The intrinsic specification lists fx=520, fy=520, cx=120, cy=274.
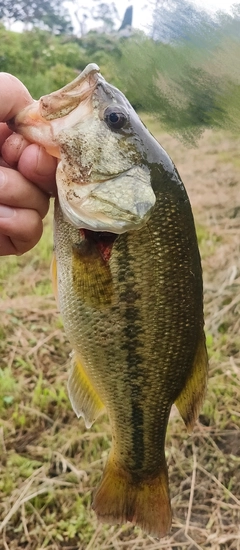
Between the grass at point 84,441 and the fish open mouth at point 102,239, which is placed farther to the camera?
the grass at point 84,441


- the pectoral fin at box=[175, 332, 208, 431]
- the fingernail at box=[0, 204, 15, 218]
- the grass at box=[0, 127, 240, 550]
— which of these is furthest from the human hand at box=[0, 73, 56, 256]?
the grass at box=[0, 127, 240, 550]

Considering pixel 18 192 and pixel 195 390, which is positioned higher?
pixel 18 192

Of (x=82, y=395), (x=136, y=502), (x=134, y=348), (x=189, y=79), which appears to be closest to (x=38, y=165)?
(x=134, y=348)

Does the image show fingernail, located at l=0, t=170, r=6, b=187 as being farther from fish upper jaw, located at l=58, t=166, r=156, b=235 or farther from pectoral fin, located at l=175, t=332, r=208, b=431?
pectoral fin, located at l=175, t=332, r=208, b=431

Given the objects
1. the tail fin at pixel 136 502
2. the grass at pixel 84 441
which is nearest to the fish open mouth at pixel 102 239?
the tail fin at pixel 136 502

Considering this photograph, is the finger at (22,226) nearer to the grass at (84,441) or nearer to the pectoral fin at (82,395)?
the pectoral fin at (82,395)

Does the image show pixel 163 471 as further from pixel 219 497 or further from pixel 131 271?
pixel 219 497

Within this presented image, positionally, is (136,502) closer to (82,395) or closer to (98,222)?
(82,395)
